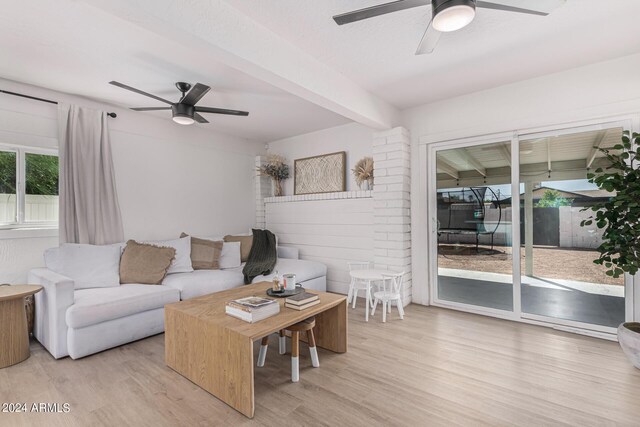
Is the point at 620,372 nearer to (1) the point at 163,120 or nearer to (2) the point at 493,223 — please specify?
(2) the point at 493,223

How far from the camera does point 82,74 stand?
8.99 feet

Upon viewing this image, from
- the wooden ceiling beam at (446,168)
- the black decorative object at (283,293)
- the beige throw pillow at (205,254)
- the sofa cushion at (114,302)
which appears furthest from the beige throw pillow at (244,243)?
the wooden ceiling beam at (446,168)

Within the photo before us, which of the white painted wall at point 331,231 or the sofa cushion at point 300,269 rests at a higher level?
the white painted wall at point 331,231

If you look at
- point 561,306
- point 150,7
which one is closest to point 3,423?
point 150,7

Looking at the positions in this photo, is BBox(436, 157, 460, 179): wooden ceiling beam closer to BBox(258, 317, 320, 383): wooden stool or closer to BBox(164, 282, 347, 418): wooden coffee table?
BBox(164, 282, 347, 418): wooden coffee table

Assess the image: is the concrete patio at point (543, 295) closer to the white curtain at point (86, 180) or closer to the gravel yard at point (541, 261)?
the gravel yard at point (541, 261)

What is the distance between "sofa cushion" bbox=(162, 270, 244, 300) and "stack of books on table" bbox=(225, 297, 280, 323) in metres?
1.26

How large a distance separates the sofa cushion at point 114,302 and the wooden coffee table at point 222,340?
644 millimetres

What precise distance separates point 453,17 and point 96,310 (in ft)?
10.6

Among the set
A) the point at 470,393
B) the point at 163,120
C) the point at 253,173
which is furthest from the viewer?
the point at 253,173

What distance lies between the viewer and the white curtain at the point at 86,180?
10.2 feet

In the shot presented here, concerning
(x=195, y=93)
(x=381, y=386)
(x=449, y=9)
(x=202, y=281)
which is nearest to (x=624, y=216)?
(x=449, y=9)

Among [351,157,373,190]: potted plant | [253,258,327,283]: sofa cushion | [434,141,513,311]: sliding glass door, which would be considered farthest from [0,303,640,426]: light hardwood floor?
[351,157,373,190]: potted plant

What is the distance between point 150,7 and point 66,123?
2.39 metres
